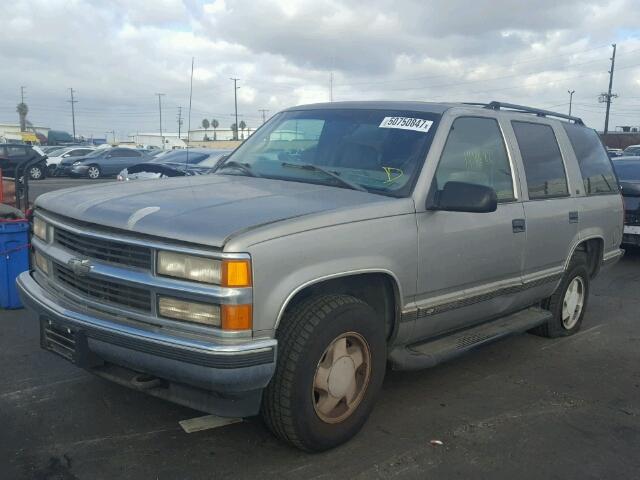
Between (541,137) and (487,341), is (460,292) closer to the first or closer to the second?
(487,341)

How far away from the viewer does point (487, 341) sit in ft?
14.5

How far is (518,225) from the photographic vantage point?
448 cm

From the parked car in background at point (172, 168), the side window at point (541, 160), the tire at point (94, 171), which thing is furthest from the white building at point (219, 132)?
the tire at point (94, 171)

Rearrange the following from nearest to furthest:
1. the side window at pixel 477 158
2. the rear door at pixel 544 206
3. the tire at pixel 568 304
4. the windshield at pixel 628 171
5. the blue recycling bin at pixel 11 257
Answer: the side window at pixel 477 158
the rear door at pixel 544 206
the tire at pixel 568 304
the blue recycling bin at pixel 11 257
the windshield at pixel 628 171

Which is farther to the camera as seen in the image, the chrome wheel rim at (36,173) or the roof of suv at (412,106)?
the chrome wheel rim at (36,173)

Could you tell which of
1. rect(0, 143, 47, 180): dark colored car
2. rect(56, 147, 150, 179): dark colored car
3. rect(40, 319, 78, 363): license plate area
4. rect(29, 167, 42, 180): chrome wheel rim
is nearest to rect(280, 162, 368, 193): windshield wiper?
rect(40, 319, 78, 363): license plate area

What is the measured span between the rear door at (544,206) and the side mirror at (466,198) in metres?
1.06

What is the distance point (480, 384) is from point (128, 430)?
2385 mm

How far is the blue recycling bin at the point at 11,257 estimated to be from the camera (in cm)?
606

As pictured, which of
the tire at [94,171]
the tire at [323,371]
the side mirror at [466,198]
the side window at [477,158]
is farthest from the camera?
the tire at [94,171]

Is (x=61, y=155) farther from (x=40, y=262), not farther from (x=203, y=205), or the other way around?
(x=203, y=205)

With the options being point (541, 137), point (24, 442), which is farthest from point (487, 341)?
point (24, 442)

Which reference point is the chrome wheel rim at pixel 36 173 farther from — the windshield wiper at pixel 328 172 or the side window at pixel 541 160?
the side window at pixel 541 160

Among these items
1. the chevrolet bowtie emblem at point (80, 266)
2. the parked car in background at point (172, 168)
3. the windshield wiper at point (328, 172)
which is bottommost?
the chevrolet bowtie emblem at point (80, 266)
